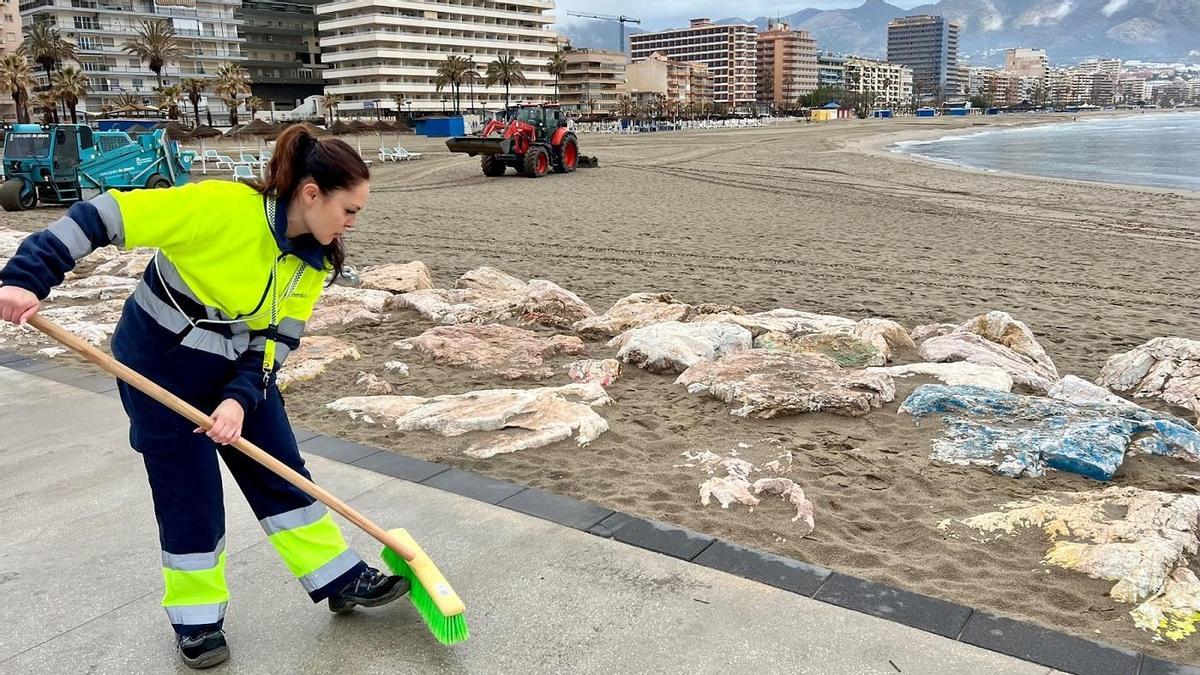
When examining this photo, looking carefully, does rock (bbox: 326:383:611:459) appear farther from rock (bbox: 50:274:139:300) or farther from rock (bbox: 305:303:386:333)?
rock (bbox: 50:274:139:300)

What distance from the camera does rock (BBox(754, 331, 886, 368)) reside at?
5285 millimetres

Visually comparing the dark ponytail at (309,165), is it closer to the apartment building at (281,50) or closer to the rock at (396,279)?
the rock at (396,279)

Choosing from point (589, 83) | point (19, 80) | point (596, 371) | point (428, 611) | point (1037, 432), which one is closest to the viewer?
point (428, 611)

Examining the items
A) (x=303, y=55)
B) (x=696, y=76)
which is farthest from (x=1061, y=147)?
(x=696, y=76)

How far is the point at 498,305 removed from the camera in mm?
6719

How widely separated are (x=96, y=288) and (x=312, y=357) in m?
3.70

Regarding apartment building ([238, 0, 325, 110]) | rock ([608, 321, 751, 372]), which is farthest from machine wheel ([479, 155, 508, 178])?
apartment building ([238, 0, 325, 110])

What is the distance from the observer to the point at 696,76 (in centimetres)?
15212

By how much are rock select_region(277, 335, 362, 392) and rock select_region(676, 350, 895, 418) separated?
2.22 metres

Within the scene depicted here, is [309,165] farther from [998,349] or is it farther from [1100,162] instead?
[1100,162]

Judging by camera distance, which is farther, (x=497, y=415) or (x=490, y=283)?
(x=490, y=283)

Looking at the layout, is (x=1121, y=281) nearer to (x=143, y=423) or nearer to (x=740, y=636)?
(x=740, y=636)

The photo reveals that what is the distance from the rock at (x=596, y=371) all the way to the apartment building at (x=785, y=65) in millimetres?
168764

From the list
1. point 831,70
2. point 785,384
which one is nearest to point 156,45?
point 785,384
